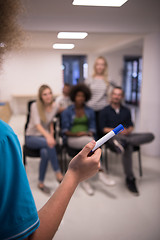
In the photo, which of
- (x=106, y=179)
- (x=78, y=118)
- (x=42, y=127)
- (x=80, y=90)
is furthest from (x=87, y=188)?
(x=80, y=90)

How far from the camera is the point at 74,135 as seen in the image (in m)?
1.05

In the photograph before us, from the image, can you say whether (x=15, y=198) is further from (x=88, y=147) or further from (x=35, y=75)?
(x=35, y=75)

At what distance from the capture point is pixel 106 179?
6.50ft

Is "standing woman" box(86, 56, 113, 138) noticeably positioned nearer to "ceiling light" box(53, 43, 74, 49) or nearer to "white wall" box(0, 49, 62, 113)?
"white wall" box(0, 49, 62, 113)

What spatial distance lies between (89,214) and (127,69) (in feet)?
17.6

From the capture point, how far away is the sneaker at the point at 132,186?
1.83 metres

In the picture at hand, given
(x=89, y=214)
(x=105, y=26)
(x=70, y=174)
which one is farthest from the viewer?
(x=89, y=214)

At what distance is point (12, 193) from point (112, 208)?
4.62ft

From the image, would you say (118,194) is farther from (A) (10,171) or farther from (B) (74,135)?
(A) (10,171)

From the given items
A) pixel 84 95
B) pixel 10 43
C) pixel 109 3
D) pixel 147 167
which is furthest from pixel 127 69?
pixel 10 43

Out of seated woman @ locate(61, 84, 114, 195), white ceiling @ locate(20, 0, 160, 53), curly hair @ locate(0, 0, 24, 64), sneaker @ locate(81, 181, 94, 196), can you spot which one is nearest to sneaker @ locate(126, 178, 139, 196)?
sneaker @ locate(81, 181, 94, 196)

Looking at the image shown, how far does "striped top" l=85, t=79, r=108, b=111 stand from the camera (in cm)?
135

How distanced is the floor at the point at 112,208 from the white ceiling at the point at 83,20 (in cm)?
40

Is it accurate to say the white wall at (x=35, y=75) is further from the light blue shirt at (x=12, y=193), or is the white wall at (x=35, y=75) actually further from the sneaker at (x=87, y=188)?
the sneaker at (x=87, y=188)
